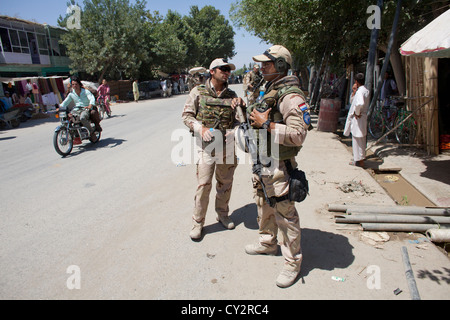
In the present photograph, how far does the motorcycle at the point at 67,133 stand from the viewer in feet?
24.1

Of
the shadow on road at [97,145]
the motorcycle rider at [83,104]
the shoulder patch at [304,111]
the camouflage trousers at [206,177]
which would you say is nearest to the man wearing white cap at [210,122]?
the camouflage trousers at [206,177]

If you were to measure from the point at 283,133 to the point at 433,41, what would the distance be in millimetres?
3439

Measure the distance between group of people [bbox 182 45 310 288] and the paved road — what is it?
0.24m

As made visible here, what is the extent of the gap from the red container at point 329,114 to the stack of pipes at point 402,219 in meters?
6.04

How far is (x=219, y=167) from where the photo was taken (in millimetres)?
3562

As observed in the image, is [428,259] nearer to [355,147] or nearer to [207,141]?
[207,141]

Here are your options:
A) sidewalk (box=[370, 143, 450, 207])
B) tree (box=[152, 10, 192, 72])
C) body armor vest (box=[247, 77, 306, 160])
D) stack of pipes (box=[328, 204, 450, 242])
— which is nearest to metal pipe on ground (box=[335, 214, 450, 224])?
stack of pipes (box=[328, 204, 450, 242])

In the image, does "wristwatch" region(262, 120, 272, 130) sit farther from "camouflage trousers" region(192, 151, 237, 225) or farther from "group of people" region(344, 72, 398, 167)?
"group of people" region(344, 72, 398, 167)

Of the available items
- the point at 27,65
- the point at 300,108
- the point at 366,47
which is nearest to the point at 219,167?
the point at 300,108

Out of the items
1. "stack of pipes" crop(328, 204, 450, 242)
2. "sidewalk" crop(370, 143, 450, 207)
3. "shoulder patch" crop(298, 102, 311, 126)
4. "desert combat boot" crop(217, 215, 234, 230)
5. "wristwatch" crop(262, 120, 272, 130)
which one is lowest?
"sidewalk" crop(370, 143, 450, 207)

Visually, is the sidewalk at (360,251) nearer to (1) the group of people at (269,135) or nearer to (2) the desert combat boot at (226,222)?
(1) the group of people at (269,135)

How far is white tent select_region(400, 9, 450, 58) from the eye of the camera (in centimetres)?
410

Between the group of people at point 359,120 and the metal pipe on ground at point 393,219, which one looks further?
the group of people at point 359,120
